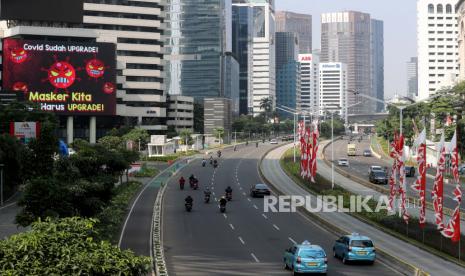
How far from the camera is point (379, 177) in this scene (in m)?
79.2

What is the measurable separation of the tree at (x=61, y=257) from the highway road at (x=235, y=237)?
18095mm

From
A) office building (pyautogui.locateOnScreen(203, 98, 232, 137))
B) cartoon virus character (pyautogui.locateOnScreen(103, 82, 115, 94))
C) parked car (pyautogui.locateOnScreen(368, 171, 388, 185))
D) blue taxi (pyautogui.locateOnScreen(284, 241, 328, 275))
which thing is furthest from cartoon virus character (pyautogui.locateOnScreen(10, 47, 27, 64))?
blue taxi (pyautogui.locateOnScreen(284, 241, 328, 275))

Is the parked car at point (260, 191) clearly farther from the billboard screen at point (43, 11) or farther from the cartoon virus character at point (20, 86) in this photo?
the billboard screen at point (43, 11)

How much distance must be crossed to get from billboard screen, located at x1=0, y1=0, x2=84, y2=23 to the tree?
12324 centimetres

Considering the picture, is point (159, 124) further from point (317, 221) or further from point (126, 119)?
point (317, 221)

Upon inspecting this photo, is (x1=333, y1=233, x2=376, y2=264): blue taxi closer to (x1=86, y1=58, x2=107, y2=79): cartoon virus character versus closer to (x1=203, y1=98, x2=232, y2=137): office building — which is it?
(x1=86, y1=58, x2=107, y2=79): cartoon virus character

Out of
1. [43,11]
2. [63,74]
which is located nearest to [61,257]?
[63,74]

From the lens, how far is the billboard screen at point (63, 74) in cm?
12381

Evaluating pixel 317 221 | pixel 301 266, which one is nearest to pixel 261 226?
pixel 317 221

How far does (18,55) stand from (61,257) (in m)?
117

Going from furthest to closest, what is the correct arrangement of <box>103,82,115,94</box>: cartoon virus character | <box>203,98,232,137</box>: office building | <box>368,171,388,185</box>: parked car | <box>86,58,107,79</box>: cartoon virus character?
<box>203,98,232,137</box>: office building, <box>103,82,115,94</box>: cartoon virus character, <box>86,58,107,79</box>: cartoon virus character, <box>368,171,388,185</box>: parked car

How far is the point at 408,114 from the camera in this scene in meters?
164

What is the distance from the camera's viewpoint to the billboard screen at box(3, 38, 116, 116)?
124 metres

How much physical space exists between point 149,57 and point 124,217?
124 m
